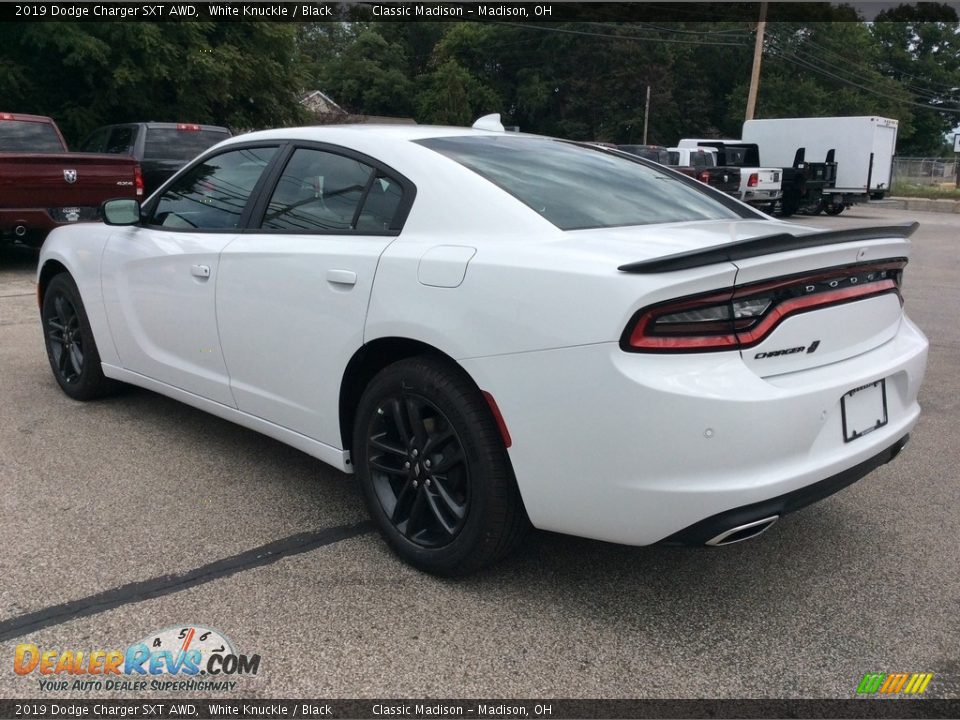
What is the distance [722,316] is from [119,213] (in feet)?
10.4

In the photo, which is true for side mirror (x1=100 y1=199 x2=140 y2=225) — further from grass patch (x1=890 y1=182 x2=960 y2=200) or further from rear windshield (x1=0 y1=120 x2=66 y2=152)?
grass patch (x1=890 y1=182 x2=960 y2=200)

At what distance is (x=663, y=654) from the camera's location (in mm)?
2594

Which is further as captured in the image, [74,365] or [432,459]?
[74,365]

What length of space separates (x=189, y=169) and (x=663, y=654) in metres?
3.18

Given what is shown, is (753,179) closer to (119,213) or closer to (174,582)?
(119,213)

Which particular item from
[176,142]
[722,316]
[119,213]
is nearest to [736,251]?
[722,316]

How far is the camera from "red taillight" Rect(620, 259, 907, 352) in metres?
2.39

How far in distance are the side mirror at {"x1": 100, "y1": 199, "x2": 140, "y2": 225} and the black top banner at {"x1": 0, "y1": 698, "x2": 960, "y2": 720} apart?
2592 millimetres

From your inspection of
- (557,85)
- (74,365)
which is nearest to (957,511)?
(74,365)

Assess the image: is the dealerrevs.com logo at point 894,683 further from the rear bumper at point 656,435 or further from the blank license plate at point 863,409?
the blank license plate at point 863,409

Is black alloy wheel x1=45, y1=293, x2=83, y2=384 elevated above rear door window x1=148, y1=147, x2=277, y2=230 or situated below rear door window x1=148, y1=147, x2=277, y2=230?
below

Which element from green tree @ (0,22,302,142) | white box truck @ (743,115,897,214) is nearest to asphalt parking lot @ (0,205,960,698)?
green tree @ (0,22,302,142)

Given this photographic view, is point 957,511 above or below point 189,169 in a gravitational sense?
below

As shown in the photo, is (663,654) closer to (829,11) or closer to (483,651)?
(483,651)
